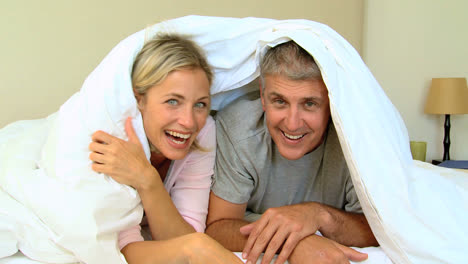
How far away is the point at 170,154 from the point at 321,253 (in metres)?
0.46

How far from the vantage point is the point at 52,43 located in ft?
5.62

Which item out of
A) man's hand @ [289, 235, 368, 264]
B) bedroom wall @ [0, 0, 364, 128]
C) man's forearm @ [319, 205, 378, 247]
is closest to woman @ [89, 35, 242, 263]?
man's hand @ [289, 235, 368, 264]

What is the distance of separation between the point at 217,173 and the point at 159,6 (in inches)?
43.7

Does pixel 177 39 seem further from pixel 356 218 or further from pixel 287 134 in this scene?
pixel 356 218

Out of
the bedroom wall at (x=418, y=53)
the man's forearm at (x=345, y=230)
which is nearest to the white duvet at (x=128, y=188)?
the man's forearm at (x=345, y=230)

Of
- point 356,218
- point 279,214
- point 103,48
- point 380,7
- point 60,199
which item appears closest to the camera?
point 60,199

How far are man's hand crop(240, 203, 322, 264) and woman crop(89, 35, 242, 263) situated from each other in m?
0.09

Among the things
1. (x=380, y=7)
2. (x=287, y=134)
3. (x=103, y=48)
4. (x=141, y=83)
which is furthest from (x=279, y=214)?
(x=380, y=7)

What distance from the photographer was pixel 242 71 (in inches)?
48.2

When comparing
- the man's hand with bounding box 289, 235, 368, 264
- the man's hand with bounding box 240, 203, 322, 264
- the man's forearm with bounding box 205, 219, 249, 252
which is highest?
the man's hand with bounding box 240, 203, 322, 264

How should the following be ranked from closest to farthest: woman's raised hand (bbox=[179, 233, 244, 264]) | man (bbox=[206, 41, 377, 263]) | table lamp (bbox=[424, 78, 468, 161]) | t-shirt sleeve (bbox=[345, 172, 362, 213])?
woman's raised hand (bbox=[179, 233, 244, 264]), man (bbox=[206, 41, 377, 263]), t-shirt sleeve (bbox=[345, 172, 362, 213]), table lamp (bbox=[424, 78, 468, 161])

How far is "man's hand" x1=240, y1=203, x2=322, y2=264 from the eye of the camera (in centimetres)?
89

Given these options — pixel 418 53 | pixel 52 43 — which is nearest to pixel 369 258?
pixel 52 43

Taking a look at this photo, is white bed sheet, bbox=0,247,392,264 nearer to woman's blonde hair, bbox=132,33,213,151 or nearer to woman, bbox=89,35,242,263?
woman, bbox=89,35,242,263
